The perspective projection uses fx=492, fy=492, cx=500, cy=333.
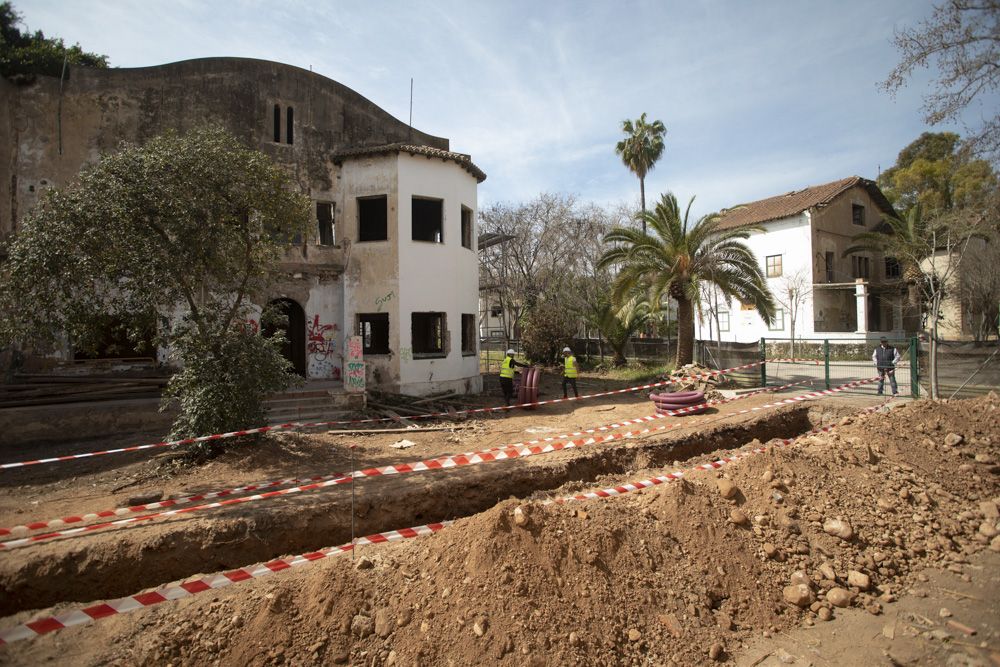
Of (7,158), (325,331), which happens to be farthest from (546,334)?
(7,158)

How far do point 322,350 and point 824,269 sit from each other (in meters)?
25.7

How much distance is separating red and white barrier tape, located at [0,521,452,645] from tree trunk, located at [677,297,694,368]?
12.4 m

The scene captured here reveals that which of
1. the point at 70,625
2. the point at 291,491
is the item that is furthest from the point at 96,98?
the point at 70,625

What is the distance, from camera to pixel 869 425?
8.98 metres

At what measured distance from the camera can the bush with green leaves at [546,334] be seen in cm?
2291

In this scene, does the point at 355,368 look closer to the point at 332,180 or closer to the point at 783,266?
the point at 332,180

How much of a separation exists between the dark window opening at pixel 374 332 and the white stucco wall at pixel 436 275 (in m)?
0.88

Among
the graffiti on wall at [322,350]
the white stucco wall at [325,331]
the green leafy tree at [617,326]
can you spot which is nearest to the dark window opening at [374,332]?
the white stucco wall at [325,331]

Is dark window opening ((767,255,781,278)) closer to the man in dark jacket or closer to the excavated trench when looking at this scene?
the man in dark jacket

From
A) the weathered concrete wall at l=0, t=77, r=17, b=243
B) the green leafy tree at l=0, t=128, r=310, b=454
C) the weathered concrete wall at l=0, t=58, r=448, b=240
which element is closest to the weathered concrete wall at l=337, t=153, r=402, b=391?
the weathered concrete wall at l=0, t=58, r=448, b=240

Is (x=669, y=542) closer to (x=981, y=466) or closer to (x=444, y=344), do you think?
(x=981, y=466)

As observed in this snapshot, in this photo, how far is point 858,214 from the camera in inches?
1118

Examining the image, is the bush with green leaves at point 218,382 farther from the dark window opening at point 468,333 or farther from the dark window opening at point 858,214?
the dark window opening at point 858,214

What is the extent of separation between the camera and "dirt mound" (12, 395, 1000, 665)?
4.20 metres
